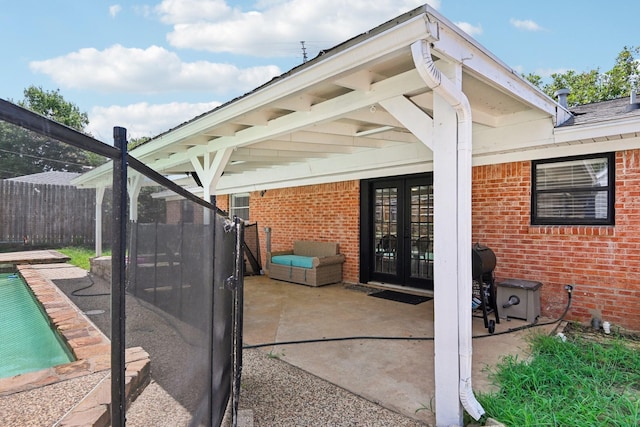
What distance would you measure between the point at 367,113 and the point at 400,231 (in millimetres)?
3574

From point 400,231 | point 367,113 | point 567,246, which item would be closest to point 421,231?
point 400,231

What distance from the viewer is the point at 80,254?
812 millimetres

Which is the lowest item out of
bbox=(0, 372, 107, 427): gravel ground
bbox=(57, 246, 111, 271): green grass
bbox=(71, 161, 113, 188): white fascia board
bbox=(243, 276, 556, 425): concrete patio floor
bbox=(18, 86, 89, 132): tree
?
bbox=(243, 276, 556, 425): concrete patio floor

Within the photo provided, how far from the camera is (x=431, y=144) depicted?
9.11ft

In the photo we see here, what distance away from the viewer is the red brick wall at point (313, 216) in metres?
7.75

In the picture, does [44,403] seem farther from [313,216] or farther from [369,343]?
[313,216]

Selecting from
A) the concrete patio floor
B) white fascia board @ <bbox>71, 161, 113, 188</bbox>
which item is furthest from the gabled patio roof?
Answer: the concrete patio floor

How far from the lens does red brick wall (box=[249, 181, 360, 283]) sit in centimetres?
775

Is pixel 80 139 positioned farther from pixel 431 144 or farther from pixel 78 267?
pixel 431 144

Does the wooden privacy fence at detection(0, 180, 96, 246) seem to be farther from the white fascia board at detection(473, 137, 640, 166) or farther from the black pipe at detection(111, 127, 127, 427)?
the white fascia board at detection(473, 137, 640, 166)

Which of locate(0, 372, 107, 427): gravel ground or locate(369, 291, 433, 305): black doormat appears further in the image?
locate(369, 291, 433, 305): black doormat

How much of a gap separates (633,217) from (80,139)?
17.7ft

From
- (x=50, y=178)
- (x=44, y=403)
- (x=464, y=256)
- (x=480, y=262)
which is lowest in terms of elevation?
(x=44, y=403)

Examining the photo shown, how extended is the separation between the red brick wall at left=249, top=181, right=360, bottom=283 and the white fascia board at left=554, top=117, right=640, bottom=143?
3.85 metres
